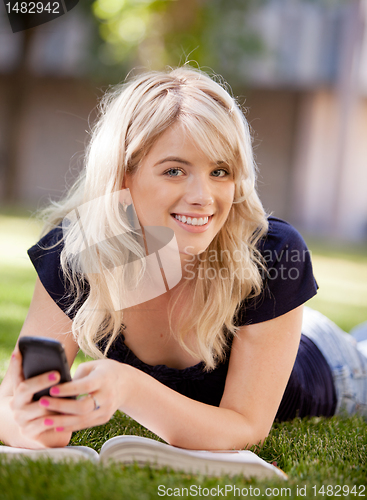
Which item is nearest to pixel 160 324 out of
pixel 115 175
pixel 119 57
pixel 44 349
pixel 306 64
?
pixel 115 175

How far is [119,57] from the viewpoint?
534 inches

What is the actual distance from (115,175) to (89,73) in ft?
43.4

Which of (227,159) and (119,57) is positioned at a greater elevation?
(119,57)

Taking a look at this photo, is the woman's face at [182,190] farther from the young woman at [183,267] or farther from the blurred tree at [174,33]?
the blurred tree at [174,33]

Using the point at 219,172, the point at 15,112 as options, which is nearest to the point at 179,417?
the point at 219,172

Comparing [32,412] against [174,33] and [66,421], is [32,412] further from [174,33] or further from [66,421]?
[174,33]

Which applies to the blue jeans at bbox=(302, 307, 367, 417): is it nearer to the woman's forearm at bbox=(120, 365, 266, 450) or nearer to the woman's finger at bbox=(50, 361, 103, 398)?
the woman's forearm at bbox=(120, 365, 266, 450)

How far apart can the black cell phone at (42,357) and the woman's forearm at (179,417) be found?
8.7 inches

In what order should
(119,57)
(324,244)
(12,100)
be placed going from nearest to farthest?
(324,244) < (119,57) < (12,100)

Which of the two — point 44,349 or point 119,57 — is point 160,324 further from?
point 119,57

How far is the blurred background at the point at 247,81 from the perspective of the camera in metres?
13.0

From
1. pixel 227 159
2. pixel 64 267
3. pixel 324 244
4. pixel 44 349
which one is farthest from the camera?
pixel 324 244

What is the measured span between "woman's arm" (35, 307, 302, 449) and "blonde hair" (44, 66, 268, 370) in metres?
0.14

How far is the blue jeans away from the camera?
285 cm
